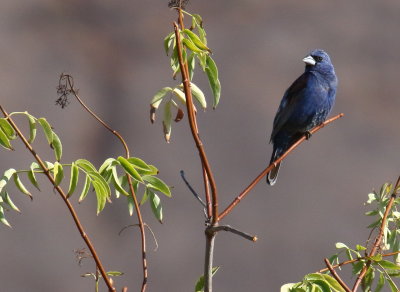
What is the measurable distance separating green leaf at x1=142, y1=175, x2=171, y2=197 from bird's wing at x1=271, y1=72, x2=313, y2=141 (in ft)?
6.78

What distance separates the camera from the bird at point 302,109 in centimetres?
361

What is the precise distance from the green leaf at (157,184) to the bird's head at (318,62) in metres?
2.39

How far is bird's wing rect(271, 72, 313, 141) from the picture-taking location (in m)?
3.62

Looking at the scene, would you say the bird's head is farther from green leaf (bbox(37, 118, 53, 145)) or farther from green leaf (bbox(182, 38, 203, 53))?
green leaf (bbox(37, 118, 53, 145))

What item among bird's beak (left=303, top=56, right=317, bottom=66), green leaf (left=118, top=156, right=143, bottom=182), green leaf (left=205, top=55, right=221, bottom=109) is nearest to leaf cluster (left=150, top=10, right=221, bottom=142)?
green leaf (left=205, top=55, right=221, bottom=109)

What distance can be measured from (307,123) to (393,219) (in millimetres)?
1790

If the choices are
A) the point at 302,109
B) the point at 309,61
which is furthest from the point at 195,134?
the point at 309,61

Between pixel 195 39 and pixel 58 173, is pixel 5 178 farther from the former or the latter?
pixel 195 39

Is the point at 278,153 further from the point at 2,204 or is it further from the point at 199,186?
the point at 2,204

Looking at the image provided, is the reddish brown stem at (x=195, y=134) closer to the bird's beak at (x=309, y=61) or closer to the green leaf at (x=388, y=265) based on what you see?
the green leaf at (x=388, y=265)

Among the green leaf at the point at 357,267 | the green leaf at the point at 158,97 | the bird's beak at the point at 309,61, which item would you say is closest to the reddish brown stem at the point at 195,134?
the green leaf at the point at 158,97

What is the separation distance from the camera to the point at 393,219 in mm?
1867

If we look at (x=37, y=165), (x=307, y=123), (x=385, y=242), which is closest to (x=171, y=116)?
(x=37, y=165)

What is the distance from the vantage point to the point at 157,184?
153 centimetres
